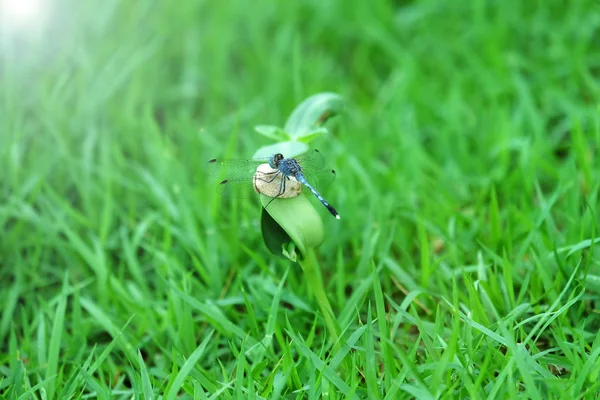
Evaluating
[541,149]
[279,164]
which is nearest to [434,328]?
[279,164]

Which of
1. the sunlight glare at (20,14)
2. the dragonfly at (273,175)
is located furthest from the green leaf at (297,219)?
the sunlight glare at (20,14)

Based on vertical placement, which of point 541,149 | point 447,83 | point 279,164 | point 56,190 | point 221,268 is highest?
point 56,190

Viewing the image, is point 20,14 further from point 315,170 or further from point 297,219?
point 297,219

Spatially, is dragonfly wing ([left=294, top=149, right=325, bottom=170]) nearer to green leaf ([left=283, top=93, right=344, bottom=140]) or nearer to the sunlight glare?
green leaf ([left=283, top=93, right=344, bottom=140])

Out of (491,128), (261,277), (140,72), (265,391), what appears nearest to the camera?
(265,391)

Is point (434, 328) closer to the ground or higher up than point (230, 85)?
closer to the ground

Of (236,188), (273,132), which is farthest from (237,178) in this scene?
(273,132)

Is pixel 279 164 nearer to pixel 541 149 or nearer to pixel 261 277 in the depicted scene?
pixel 261 277
